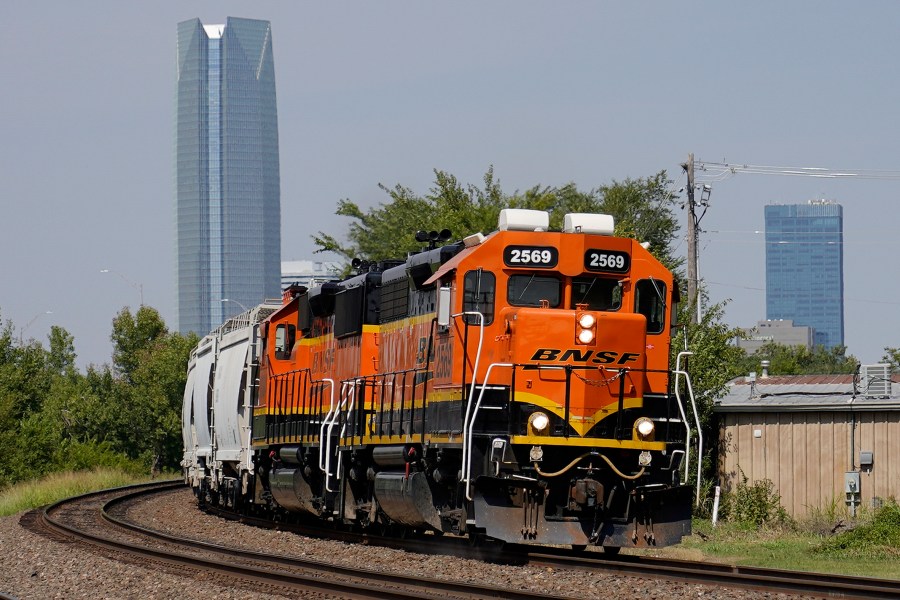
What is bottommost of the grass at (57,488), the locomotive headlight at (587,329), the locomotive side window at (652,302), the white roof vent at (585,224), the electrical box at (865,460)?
the grass at (57,488)

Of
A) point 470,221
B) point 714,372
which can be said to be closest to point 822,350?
point 470,221

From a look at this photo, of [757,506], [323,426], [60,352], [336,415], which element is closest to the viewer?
[336,415]

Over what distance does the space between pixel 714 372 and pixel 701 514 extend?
9.89 feet

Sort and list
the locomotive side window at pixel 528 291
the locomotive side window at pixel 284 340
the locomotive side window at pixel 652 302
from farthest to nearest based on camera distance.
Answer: the locomotive side window at pixel 284 340, the locomotive side window at pixel 652 302, the locomotive side window at pixel 528 291

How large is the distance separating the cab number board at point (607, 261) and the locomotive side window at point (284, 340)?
10.5m

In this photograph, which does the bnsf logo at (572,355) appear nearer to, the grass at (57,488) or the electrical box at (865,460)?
the electrical box at (865,460)

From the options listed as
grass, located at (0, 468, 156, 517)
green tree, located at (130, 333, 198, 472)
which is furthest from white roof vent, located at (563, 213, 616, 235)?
green tree, located at (130, 333, 198, 472)

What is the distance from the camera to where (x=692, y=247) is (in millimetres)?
32156

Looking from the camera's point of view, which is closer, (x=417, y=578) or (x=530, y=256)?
(x=417, y=578)

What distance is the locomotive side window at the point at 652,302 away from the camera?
1541 cm

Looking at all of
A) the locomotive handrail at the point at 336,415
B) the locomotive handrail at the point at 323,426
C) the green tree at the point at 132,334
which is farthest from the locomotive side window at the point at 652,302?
the green tree at the point at 132,334

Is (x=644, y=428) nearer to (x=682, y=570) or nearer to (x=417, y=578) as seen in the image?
(x=682, y=570)

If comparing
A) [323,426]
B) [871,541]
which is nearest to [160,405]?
[323,426]

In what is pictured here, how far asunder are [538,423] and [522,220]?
8.45 feet
